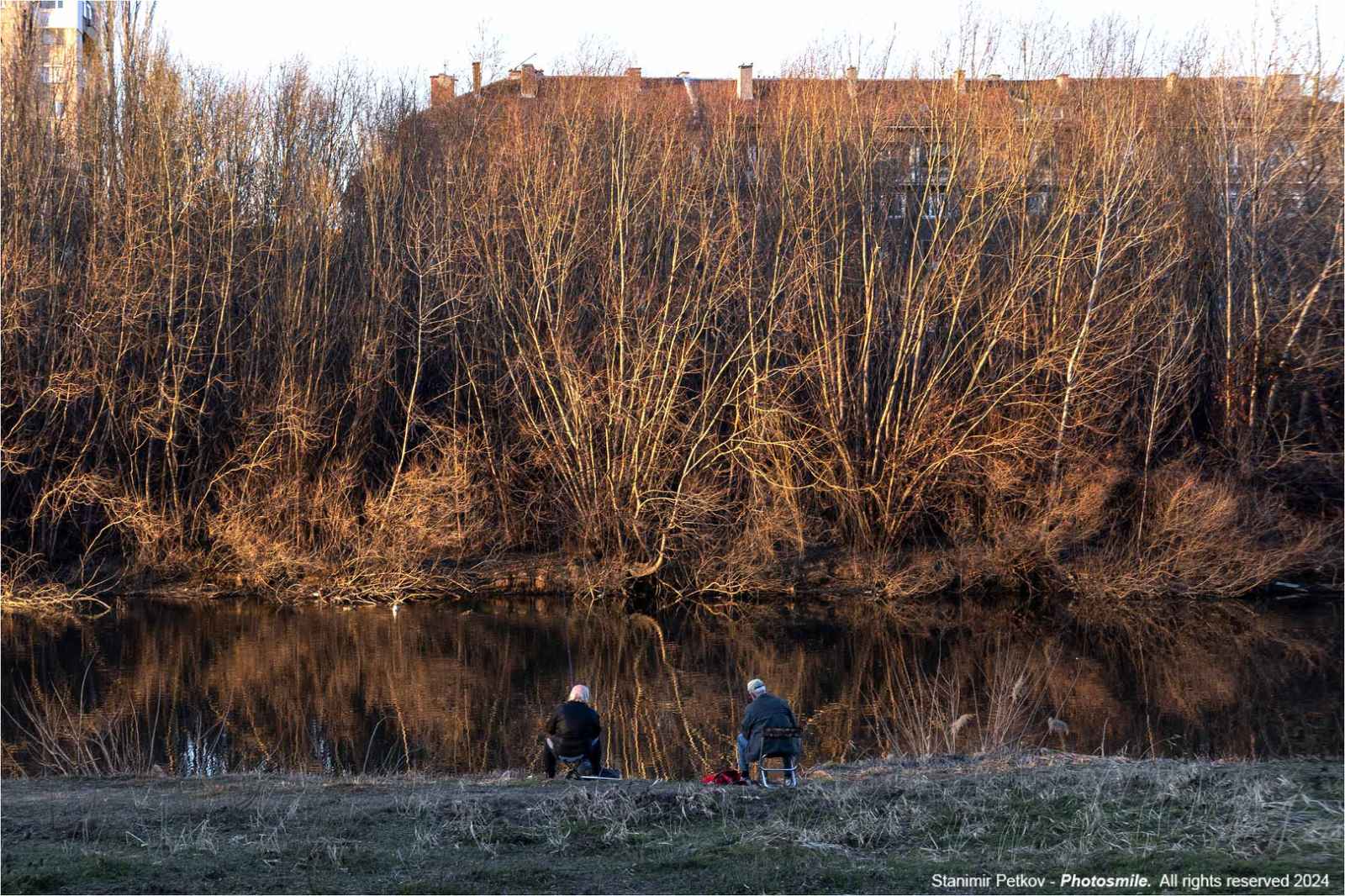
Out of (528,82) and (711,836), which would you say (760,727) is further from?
(528,82)

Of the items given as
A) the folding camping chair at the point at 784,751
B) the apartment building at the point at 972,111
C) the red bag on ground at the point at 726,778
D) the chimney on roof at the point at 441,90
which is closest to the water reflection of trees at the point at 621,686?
the folding camping chair at the point at 784,751

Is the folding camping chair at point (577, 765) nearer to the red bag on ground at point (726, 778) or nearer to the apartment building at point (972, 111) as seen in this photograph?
the red bag on ground at point (726, 778)

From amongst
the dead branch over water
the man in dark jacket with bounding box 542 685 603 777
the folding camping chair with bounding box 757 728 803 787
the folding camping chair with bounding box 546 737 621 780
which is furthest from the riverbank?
the dead branch over water

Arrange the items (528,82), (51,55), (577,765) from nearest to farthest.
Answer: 1. (577,765)
2. (51,55)
3. (528,82)

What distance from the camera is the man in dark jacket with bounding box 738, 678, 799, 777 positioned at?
1077 centimetres

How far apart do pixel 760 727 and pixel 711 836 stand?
11.9ft

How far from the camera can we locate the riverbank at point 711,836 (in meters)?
6.30

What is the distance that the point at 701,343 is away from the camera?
27938 millimetres

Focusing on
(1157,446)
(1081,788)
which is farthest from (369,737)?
(1157,446)

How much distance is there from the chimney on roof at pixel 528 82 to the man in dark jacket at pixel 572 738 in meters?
22.4

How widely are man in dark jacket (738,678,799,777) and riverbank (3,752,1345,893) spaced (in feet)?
4.16

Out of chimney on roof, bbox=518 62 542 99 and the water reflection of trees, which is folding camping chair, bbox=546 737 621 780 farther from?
chimney on roof, bbox=518 62 542 99

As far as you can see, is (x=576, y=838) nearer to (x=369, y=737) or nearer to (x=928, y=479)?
(x=369, y=737)

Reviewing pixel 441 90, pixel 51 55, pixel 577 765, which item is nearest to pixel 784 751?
pixel 577 765
